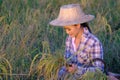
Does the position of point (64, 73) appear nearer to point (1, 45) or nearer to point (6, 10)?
point (1, 45)

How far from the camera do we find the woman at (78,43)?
10.7ft

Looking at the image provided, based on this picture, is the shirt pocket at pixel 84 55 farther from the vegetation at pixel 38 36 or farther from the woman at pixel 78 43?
the vegetation at pixel 38 36

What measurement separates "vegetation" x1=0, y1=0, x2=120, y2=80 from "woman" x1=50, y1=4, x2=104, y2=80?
0.42 feet

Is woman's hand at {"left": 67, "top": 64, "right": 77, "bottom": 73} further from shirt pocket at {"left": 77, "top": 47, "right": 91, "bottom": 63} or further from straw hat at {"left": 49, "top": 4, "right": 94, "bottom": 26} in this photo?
straw hat at {"left": 49, "top": 4, "right": 94, "bottom": 26}

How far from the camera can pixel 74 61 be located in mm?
3430

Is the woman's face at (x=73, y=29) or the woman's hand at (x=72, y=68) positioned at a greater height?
the woman's face at (x=73, y=29)

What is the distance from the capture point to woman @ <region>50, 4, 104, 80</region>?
328cm

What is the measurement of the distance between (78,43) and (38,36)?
1.23 metres

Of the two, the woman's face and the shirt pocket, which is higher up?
the woman's face

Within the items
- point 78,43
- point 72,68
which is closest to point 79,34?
point 78,43

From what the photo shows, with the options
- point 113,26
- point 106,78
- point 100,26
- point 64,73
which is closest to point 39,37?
point 100,26

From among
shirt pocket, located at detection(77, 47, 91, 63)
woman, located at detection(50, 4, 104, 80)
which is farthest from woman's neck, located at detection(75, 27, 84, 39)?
shirt pocket, located at detection(77, 47, 91, 63)

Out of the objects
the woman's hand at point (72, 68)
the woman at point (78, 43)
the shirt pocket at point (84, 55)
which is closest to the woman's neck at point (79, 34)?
the woman at point (78, 43)

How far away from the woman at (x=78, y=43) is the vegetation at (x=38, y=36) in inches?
5.1
